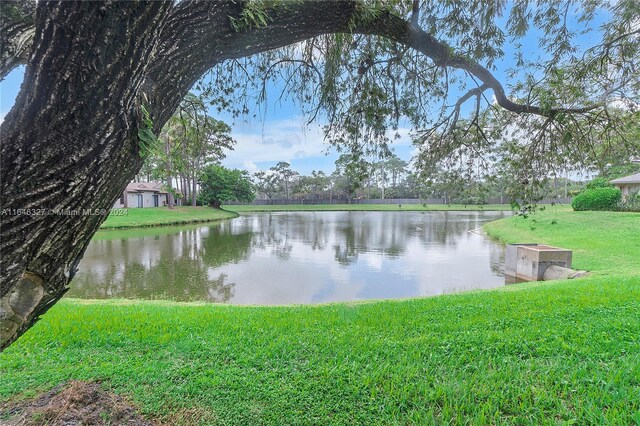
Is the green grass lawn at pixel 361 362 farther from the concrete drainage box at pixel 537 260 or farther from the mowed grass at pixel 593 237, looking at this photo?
the mowed grass at pixel 593 237

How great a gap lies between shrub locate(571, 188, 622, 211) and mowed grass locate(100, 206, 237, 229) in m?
22.2

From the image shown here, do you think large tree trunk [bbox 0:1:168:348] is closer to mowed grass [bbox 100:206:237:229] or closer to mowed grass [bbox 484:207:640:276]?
mowed grass [bbox 484:207:640:276]

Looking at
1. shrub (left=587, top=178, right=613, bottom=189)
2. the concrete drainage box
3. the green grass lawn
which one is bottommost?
the concrete drainage box

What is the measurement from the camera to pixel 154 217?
19375 mm

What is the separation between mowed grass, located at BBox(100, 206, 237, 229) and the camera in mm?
16342

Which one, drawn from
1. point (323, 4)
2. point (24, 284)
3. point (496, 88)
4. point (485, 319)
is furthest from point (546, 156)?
point (24, 284)

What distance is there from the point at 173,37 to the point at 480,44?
9.74 ft

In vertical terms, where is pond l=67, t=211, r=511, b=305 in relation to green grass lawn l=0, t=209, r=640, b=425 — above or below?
below

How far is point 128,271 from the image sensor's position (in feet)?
24.4

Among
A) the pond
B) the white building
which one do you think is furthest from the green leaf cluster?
the pond

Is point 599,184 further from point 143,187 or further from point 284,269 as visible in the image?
point 143,187

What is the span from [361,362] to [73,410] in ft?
5.34

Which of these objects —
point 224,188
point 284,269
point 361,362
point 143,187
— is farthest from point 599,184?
point 143,187

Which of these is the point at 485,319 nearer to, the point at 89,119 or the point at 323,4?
the point at 323,4
